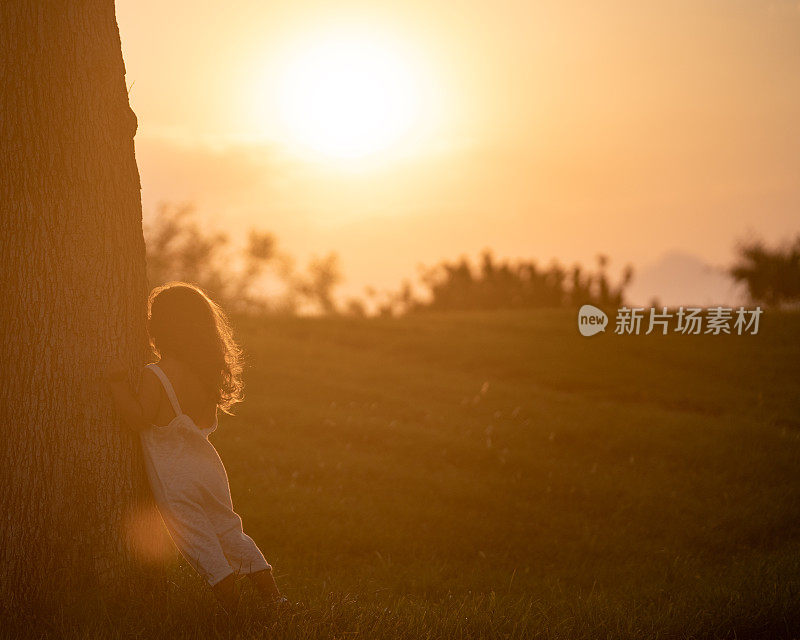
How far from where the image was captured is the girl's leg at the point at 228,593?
481cm

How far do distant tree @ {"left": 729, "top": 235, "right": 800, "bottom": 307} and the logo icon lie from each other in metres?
10.9

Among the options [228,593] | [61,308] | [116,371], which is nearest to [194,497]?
[228,593]

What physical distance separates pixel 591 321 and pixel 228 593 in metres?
17.3

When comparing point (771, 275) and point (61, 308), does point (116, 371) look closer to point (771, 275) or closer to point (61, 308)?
point (61, 308)

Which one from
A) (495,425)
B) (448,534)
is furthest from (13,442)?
(495,425)

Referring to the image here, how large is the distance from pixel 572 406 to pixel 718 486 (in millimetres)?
3612

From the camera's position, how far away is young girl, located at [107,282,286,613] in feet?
16.0

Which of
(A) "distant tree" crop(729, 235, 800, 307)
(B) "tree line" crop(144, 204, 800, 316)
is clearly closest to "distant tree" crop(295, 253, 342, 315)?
(B) "tree line" crop(144, 204, 800, 316)

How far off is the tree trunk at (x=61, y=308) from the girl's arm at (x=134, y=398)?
8 centimetres

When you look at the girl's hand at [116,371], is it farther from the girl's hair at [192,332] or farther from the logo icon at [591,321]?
the logo icon at [591,321]

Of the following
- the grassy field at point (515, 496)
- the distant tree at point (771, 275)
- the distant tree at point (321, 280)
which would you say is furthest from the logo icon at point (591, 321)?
the distant tree at point (321, 280)

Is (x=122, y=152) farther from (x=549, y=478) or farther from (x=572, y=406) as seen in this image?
(x=572, y=406)

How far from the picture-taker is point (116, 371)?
194 inches

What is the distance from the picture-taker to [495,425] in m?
12.0
